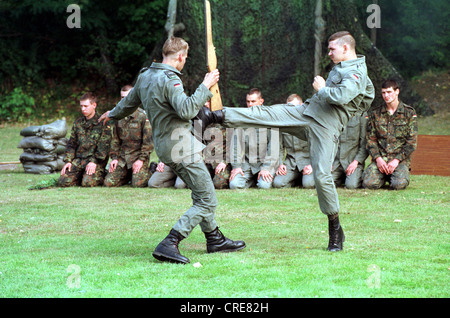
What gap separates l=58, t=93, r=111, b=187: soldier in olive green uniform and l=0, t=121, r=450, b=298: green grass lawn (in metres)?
0.71

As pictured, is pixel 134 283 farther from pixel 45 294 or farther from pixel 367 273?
pixel 367 273

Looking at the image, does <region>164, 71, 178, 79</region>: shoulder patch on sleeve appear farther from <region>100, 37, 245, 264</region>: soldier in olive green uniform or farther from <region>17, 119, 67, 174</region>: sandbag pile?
<region>17, 119, 67, 174</region>: sandbag pile

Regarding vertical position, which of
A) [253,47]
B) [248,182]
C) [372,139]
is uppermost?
[253,47]

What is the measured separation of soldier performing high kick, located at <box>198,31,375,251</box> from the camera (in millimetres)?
4891

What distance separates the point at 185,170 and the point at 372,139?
15.2 feet

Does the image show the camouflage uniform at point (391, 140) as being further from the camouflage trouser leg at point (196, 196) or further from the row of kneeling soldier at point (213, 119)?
the camouflage trouser leg at point (196, 196)

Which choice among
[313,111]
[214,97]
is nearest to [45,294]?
[214,97]

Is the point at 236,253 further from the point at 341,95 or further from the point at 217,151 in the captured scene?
the point at 217,151

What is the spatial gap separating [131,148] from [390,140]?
4027 mm

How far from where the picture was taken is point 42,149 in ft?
36.4

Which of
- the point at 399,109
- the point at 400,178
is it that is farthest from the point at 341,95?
the point at 399,109

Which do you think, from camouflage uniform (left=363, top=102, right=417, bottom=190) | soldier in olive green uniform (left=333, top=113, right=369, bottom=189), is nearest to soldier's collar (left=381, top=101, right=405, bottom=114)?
camouflage uniform (left=363, top=102, right=417, bottom=190)

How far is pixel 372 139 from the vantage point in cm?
864

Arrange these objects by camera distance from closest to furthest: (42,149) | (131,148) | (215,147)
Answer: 1. (215,147)
2. (131,148)
3. (42,149)
